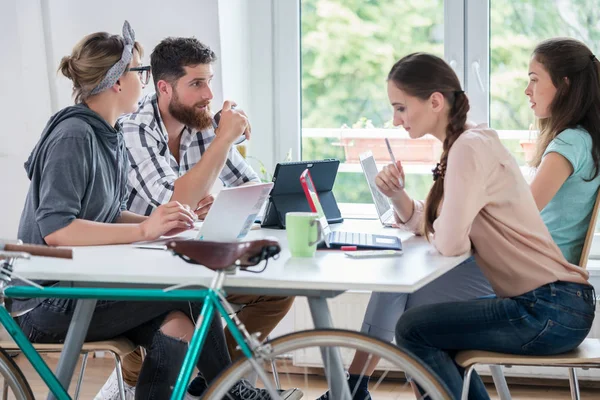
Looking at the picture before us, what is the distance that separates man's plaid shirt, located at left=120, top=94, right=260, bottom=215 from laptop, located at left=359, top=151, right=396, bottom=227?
1.97ft

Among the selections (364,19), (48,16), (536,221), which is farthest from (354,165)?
(536,221)

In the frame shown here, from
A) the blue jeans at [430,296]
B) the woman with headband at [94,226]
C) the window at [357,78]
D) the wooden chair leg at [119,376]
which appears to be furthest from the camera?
the window at [357,78]

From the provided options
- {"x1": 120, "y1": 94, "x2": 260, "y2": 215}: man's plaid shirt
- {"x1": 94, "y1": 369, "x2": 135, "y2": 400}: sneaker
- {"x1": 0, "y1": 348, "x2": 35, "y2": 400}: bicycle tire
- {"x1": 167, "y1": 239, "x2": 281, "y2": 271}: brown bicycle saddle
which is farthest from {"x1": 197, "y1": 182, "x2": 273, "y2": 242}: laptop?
{"x1": 94, "y1": 369, "x2": 135, "y2": 400}: sneaker

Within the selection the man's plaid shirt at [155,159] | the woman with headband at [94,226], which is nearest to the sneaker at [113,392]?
the woman with headband at [94,226]

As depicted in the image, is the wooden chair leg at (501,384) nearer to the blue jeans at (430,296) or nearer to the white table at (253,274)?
the blue jeans at (430,296)

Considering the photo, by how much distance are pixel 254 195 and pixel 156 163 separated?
69cm

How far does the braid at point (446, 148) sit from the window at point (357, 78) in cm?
136

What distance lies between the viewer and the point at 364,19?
142 inches

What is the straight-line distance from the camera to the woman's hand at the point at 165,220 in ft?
7.17

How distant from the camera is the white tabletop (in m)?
1.75

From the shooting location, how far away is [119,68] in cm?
240

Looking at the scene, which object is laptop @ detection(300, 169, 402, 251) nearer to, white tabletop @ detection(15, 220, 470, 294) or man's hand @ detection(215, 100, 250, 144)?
white tabletop @ detection(15, 220, 470, 294)

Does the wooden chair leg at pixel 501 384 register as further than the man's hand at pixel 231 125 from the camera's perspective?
No

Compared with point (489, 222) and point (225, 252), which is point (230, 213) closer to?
point (225, 252)
